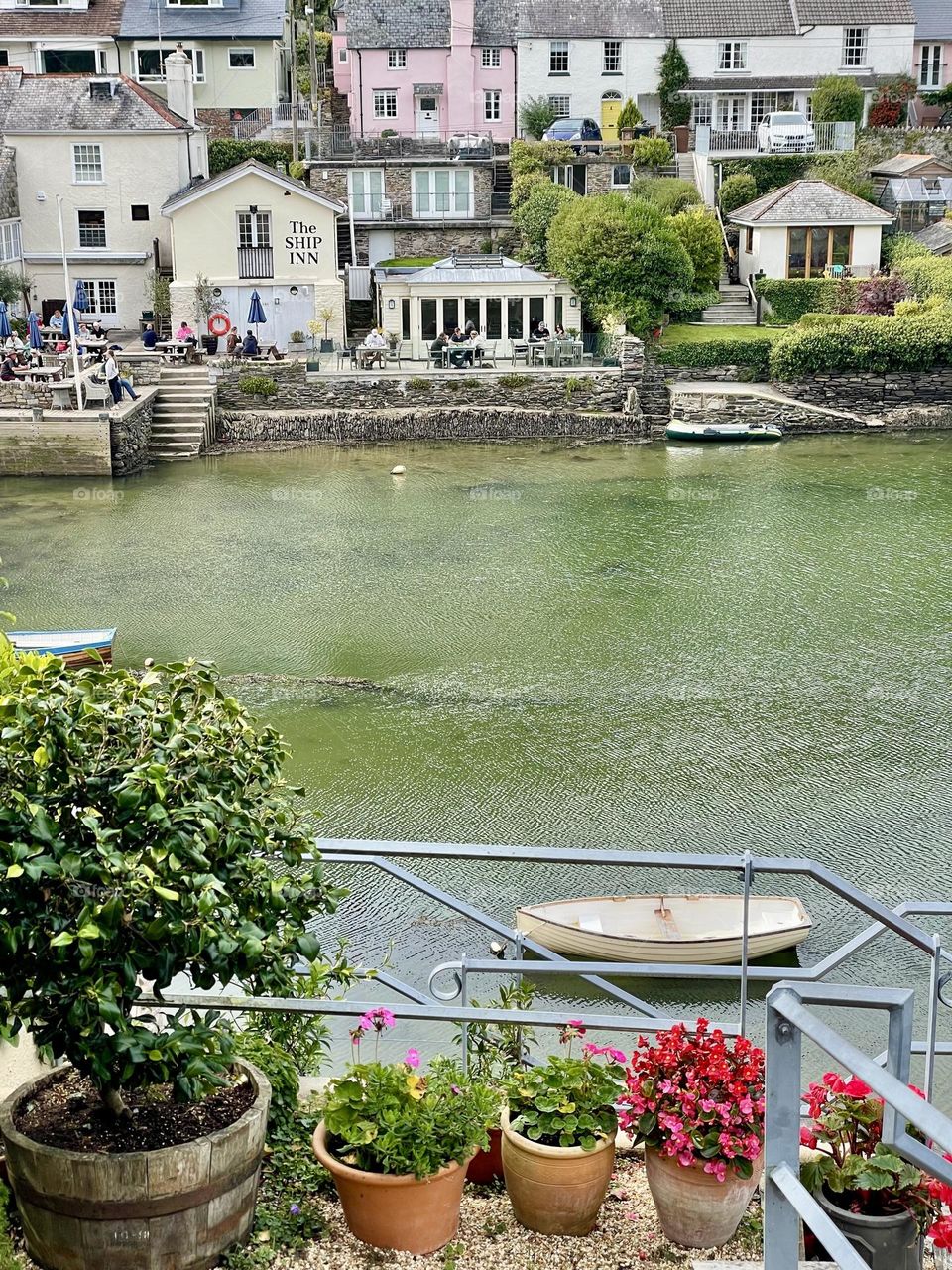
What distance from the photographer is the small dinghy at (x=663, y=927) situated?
13438 mm

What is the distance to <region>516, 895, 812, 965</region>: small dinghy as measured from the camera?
13.4 meters

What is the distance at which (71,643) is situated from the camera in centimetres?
2019

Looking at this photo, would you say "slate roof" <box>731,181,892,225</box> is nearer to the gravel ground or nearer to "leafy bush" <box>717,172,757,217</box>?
"leafy bush" <box>717,172,757,217</box>

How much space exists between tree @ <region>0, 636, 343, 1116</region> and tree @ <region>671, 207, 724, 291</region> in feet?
142

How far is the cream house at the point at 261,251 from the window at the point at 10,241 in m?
5.32

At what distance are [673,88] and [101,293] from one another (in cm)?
2225

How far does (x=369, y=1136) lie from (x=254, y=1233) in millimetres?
556

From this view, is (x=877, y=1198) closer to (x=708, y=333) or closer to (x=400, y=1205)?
(x=400, y=1205)

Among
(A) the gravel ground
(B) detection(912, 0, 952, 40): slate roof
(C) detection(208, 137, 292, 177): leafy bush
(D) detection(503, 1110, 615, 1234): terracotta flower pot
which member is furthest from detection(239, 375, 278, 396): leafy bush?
(D) detection(503, 1110, 615, 1234): terracotta flower pot

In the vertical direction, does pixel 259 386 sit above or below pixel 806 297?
below

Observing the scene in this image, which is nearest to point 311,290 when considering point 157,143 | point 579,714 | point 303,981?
point 157,143

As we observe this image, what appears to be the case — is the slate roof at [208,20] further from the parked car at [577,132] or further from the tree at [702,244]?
the tree at [702,244]

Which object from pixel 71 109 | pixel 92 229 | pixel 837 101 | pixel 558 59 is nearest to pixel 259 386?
pixel 92 229

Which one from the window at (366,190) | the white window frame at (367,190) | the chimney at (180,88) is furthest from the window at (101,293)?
the window at (366,190)
